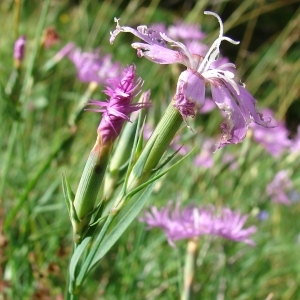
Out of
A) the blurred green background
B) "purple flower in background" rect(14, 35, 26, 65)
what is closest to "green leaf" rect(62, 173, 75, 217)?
the blurred green background

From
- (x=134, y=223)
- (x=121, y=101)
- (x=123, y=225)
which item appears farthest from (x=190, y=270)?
(x=134, y=223)

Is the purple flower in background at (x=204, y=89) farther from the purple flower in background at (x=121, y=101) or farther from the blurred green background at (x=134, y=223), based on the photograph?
the blurred green background at (x=134, y=223)

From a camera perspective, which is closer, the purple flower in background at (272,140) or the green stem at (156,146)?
the green stem at (156,146)

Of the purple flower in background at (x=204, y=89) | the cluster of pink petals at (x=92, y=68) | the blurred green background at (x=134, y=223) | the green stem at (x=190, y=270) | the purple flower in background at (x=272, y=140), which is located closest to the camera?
the purple flower in background at (x=204, y=89)

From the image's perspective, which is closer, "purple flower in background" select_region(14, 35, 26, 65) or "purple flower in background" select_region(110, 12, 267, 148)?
"purple flower in background" select_region(110, 12, 267, 148)

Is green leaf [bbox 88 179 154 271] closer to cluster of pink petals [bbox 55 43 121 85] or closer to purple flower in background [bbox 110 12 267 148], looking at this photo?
purple flower in background [bbox 110 12 267 148]

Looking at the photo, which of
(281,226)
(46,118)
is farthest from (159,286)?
(46,118)

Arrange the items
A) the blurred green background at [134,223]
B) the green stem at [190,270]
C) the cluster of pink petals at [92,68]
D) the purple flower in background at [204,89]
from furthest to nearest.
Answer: the cluster of pink petals at [92,68] → the blurred green background at [134,223] → the green stem at [190,270] → the purple flower in background at [204,89]

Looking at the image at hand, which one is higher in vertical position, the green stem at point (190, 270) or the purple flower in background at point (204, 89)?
the purple flower in background at point (204, 89)

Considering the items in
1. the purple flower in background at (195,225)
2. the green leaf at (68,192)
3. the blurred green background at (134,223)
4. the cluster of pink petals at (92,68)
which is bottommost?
the blurred green background at (134,223)

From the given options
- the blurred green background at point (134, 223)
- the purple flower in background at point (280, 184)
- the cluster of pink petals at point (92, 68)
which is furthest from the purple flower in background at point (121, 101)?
the purple flower in background at point (280, 184)

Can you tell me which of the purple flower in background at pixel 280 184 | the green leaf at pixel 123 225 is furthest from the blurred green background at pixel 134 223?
the green leaf at pixel 123 225

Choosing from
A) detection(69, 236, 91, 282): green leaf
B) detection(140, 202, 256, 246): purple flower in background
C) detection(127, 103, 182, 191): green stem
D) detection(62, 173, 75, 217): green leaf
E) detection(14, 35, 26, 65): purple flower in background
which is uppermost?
detection(127, 103, 182, 191): green stem

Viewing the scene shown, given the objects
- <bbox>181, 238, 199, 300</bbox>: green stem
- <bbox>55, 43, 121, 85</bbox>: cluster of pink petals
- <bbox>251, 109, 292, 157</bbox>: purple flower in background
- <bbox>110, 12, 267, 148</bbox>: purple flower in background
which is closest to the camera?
<bbox>110, 12, 267, 148</bbox>: purple flower in background
